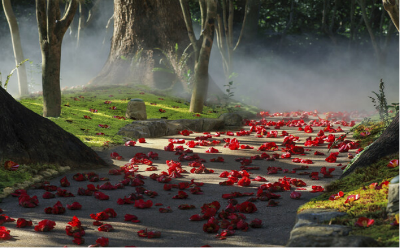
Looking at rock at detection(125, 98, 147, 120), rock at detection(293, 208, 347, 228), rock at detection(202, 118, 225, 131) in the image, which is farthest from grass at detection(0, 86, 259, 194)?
rock at detection(293, 208, 347, 228)

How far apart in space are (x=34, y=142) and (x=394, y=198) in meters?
4.10

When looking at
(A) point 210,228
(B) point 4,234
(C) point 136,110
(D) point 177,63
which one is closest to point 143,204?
(A) point 210,228

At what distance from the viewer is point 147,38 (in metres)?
14.8

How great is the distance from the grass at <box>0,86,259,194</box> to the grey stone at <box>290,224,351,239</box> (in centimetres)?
319

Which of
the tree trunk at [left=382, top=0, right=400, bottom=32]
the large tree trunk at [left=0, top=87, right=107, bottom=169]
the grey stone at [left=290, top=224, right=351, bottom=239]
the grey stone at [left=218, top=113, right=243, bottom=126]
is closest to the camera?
the grey stone at [left=290, top=224, right=351, bottom=239]

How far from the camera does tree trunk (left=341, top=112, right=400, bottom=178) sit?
3809 mm

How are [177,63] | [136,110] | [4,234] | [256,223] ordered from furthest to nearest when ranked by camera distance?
[177,63] < [136,110] < [256,223] < [4,234]

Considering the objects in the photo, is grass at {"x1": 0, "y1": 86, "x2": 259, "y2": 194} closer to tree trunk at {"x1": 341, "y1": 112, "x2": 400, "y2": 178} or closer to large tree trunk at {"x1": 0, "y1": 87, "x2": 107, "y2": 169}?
large tree trunk at {"x1": 0, "y1": 87, "x2": 107, "y2": 169}

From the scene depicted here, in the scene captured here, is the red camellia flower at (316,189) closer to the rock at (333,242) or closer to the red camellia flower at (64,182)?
the rock at (333,242)

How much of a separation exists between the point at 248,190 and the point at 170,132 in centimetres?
482

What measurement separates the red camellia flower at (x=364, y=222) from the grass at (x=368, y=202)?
25mm

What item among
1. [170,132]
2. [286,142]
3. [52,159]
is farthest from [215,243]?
[170,132]

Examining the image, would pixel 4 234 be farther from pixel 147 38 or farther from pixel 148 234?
pixel 147 38

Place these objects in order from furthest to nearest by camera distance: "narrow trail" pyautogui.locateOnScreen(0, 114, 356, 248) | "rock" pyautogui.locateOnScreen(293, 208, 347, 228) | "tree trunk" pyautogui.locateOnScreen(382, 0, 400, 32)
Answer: "tree trunk" pyautogui.locateOnScreen(382, 0, 400, 32)
"narrow trail" pyautogui.locateOnScreen(0, 114, 356, 248)
"rock" pyautogui.locateOnScreen(293, 208, 347, 228)
